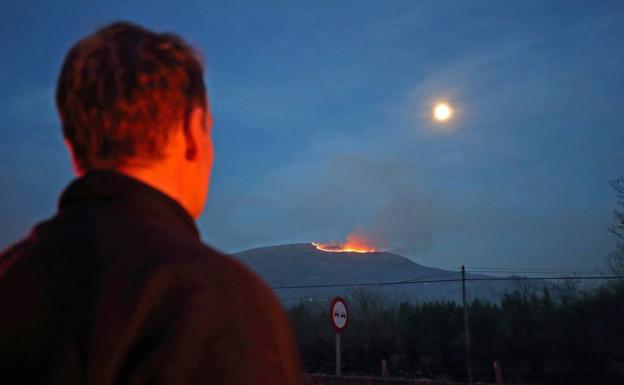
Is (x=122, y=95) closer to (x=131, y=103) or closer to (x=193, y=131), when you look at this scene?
(x=131, y=103)

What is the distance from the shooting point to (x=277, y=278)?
199 m

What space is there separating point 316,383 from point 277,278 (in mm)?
186370

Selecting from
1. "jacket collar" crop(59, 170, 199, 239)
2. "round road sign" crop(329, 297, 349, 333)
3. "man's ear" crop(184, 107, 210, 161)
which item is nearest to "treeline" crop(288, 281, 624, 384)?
"round road sign" crop(329, 297, 349, 333)

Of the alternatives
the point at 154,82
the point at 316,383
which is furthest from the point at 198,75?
the point at 316,383

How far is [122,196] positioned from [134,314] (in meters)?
0.26

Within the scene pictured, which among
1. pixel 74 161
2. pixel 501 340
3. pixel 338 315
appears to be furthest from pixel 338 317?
pixel 74 161

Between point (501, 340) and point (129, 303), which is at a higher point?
point (501, 340)

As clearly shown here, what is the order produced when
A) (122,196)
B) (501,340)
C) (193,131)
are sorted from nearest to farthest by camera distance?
(122,196) → (193,131) → (501,340)

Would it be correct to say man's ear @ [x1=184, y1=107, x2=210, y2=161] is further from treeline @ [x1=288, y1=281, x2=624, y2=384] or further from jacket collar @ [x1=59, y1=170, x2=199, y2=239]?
treeline @ [x1=288, y1=281, x2=624, y2=384]


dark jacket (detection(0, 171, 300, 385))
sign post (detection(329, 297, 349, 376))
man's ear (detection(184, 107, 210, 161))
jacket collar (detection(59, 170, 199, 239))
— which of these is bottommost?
dark jacket (detection(0, 171, 300, 385))

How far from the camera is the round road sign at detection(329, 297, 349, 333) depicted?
18672 millimetres

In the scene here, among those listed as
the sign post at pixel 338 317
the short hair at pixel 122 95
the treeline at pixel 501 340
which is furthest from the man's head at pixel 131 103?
the treeline at pixel 501 340

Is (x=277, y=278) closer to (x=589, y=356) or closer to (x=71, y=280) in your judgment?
(x=589, y=356)

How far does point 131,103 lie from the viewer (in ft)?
4.32
